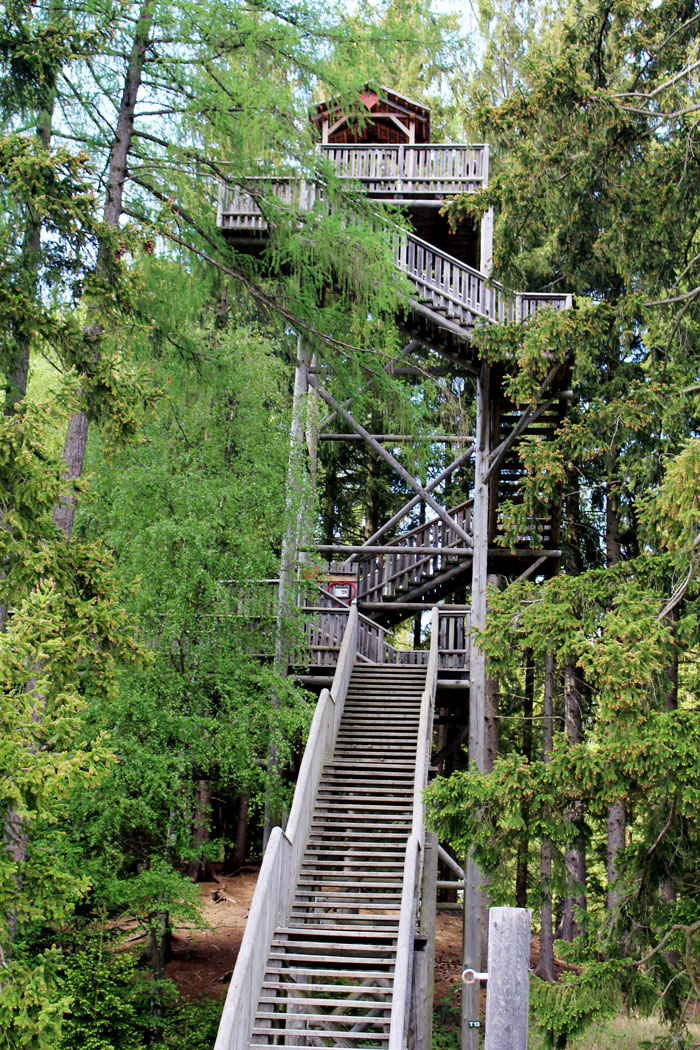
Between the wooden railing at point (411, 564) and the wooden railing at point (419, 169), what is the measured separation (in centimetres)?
531

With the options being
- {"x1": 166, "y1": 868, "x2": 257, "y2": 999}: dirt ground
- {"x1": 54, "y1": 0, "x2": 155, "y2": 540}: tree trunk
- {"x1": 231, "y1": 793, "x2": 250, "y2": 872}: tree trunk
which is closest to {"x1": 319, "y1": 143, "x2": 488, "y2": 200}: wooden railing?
{"x1": 54, "y1": 0, "x2": 155, "y2": 540}: tree trunk

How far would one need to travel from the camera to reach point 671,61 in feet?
34.9

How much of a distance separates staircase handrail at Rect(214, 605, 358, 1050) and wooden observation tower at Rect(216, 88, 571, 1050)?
27 millimetres

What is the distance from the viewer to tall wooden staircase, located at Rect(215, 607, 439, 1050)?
920cm

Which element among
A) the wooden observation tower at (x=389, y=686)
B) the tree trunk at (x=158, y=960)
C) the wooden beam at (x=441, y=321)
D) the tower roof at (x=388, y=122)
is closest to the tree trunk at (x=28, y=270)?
the wooden observation tower at (x=389, y=686)

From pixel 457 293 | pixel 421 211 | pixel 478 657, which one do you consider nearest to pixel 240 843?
pixel 478 657

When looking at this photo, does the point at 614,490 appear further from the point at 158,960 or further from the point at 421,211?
the point at 158,960

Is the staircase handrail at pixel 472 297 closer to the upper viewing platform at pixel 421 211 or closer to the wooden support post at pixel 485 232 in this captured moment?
the upper viewing platform at pixel 421 211

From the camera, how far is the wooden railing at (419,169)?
16.4 metres

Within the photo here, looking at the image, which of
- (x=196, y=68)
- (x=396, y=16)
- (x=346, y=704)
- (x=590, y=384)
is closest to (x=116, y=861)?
(x=346, y=704)

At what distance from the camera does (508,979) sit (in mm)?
4285

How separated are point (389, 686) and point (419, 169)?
8.50m

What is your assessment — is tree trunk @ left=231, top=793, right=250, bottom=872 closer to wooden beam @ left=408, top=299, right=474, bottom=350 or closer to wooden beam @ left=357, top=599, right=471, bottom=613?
wooden beam @ left=357, top=599, right=471, bottom=613

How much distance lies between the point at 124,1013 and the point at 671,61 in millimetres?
11873
